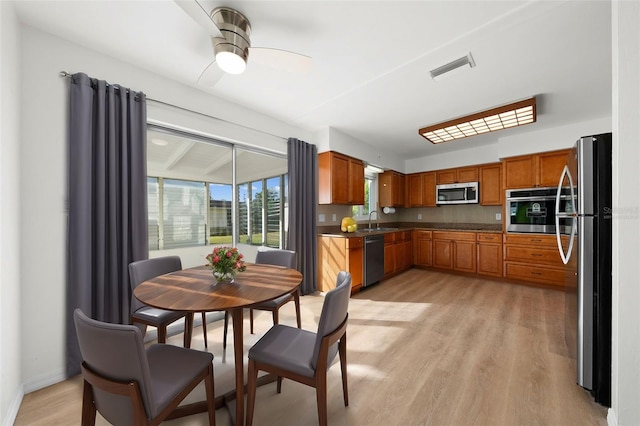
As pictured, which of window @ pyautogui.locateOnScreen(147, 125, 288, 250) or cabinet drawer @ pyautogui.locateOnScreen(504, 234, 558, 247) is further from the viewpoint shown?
cabinet drawer @ pyautogui.locateOnScreen(504, 234, 558, 247)

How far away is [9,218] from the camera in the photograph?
4.75 ft

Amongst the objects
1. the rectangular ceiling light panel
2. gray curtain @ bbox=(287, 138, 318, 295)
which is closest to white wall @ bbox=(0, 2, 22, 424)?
gray curtain @ bbox=(287, 138, 318, 295)

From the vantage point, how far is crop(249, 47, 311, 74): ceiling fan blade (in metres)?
1.61

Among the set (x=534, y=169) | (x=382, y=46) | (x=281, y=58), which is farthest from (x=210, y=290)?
(x=534, y=169)

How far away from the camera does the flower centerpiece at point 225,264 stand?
163cm

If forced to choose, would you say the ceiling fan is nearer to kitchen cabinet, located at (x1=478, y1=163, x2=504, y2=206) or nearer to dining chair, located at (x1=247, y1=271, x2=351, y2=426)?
dining chair, located at (x1=247, y1=271, x2=351, y2=426)

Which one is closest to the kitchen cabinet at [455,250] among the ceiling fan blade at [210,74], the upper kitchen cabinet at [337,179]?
the upper kitchen cabinet at [337,179]

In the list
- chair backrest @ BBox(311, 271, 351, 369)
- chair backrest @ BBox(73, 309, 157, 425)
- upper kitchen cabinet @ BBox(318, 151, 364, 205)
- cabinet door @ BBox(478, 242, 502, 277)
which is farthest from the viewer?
cabinet door @ BBox(478, 242, 502, 277)

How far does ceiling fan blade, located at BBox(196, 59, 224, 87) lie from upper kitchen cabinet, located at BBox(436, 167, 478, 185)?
4.82 metres

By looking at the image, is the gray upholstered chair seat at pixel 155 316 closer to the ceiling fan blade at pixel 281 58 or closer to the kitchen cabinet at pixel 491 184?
the ceiling fan blade at pixel 281 58

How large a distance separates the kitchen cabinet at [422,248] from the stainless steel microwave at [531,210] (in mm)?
1391

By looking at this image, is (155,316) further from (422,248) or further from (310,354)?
(422,248)

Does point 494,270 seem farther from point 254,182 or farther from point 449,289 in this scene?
point 254,182

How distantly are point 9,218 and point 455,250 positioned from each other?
18.5ft
